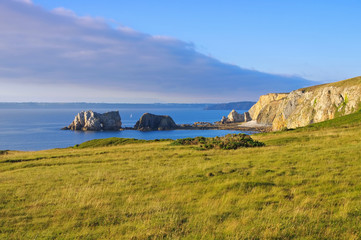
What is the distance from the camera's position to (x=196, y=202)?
1231 centimetres

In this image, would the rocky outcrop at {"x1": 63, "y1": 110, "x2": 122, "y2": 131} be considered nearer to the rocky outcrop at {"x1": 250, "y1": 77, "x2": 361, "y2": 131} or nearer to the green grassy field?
the rocky outcrop at {"x1": 250, "y1": 77, "x2": 361, "y2": 131}

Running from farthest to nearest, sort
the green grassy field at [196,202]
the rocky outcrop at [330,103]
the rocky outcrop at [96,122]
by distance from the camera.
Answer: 1. the rocky outcrop at [96,122]
2. the rocky outcrop at [330,103]
3. the green grassy field at [196,202]

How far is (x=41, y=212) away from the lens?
38.8 ft

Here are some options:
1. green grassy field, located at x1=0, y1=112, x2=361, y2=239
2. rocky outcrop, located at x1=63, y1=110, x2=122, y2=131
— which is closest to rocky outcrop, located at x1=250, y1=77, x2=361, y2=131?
green grassy field, located at x1=0, y1=112, x2=361, y2=239

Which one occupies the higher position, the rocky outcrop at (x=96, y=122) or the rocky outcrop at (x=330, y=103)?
the rocky outcrop at (x=330, y=103)

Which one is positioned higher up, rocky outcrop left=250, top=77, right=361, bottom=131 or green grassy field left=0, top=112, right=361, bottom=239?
rocky outcrop left=250, top=77, right=361, bottom=131

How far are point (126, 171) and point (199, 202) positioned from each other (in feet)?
27.7

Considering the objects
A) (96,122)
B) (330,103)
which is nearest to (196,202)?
(330,103)

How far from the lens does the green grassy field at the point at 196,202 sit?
930 cm

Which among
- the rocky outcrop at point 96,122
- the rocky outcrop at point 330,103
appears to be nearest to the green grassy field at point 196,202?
the rocky outcrop at point 330,103

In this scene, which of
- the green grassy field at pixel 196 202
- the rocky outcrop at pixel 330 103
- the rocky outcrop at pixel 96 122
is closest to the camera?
the green grassy field at pixel 196 202

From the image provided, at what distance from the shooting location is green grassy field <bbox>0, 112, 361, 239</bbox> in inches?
366

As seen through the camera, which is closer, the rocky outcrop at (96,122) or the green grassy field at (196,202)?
the green grassy field at (196,202)

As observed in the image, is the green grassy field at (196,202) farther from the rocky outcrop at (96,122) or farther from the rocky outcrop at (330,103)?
the rocky outcrop at (96,122)
